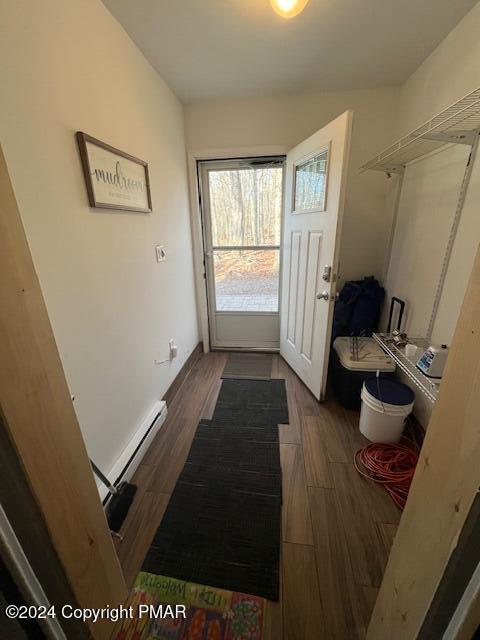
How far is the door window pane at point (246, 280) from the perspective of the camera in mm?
2639

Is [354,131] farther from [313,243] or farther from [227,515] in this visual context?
[227,515]

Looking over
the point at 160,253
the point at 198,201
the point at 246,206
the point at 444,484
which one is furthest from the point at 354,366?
the point at 198,201

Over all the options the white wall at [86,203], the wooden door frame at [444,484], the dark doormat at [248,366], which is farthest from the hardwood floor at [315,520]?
the dark doormat at [248,366]

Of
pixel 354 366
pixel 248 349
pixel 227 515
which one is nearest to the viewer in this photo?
pixel 227 515

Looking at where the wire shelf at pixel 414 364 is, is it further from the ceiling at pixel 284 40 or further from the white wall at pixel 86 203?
the ceiling at pixel 284 40

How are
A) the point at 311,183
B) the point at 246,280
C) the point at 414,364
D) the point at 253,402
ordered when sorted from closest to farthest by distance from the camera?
the point at 414,364 → the point at 311,183 → the point at 253,402 → the point at 246,280

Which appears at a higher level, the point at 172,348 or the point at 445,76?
the point at 445,76

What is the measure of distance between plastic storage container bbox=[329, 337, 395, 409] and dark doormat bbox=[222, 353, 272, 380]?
0.67 metres

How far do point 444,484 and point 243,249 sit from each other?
7.85 ft

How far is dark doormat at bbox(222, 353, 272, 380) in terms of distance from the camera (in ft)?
7.97

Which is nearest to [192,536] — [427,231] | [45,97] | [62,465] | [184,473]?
[184,473]

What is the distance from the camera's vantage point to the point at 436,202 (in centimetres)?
157

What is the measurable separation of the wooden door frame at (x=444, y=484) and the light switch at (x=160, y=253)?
5.74 ft

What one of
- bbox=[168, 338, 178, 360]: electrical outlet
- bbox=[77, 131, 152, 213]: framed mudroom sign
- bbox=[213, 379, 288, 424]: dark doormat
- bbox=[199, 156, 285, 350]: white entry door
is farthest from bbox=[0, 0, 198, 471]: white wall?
bbox=[199, 156, 285, 350]: white entry door
